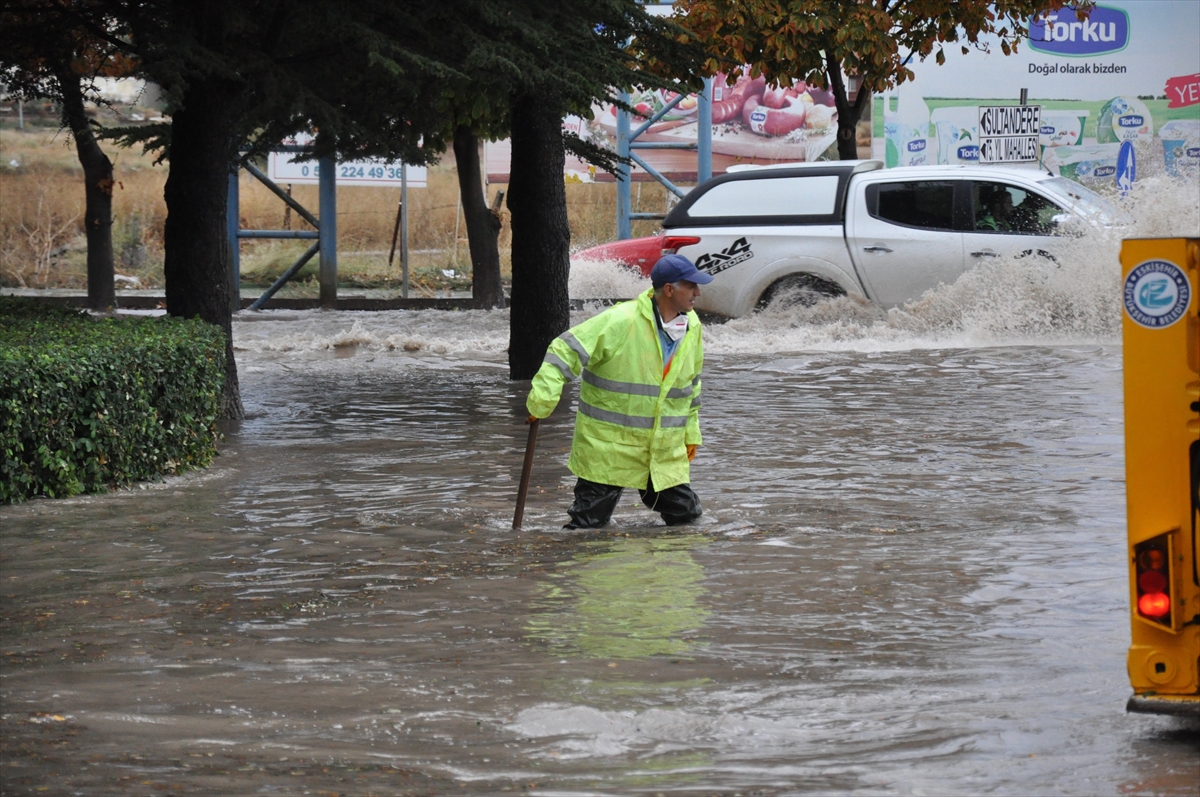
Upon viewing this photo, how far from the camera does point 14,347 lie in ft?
29.6

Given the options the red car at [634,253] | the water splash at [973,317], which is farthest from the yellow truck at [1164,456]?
the red car at [634,253]

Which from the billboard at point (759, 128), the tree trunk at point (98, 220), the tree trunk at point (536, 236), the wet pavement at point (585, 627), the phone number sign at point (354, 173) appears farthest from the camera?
the billboard at point (759, 128)

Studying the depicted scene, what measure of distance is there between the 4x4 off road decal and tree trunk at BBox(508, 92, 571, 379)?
3.24 metres

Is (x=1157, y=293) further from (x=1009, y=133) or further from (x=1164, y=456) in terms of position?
(x=1009, y=133)

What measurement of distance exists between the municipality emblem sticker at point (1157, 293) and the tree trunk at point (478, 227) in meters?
19.9

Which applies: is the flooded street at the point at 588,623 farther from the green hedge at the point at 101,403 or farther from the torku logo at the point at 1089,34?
the torku logo at the point at 1089,34

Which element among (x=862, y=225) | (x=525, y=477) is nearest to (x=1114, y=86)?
(x=862, y=225)

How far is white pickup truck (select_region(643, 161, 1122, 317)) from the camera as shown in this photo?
17734mm

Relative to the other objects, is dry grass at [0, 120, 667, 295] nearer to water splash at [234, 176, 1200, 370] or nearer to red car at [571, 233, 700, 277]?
red car at [571, 233, 700, 277]

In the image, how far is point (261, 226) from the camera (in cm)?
3512

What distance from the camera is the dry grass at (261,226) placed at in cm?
3097

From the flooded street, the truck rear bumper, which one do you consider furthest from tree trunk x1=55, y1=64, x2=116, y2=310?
the truck rear bumper

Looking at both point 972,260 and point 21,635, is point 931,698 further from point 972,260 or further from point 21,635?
point 972,260

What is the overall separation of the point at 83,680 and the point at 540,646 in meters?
1.61
